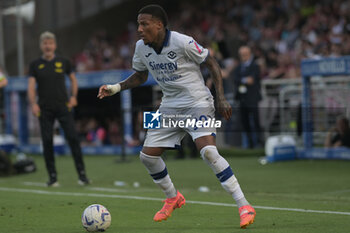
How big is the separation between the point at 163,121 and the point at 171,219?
1122mm

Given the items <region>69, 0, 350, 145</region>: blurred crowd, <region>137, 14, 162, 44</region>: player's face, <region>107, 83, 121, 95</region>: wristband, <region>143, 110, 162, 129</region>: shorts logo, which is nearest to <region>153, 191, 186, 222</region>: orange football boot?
<region>143, 110, 162, 129</region>: shorts logo

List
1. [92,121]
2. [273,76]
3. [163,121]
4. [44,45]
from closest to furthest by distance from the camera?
1. [163,121]
2. [44,45]
3. [273,76]
4. [92,121]

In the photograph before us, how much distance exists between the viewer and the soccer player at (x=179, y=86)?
680 centimetres

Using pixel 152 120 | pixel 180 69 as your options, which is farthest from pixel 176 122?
pixel 180 69

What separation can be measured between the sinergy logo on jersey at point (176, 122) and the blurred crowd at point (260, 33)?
831 centimetres

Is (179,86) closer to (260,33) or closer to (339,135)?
(339,135)

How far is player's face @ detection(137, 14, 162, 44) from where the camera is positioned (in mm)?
6941

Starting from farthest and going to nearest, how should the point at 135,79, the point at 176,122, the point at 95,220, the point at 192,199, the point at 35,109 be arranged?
1. the point at 35,109
2. the point at 192,199
3. the point at 135,79
4. the point at 176,122
5. the point at 95,220

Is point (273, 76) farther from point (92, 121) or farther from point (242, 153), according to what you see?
point (92, 121)

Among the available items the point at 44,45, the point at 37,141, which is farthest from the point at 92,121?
the point at 44,45

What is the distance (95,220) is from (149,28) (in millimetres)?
1979

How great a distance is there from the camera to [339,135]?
47.0 feet

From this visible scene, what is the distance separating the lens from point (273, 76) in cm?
1866

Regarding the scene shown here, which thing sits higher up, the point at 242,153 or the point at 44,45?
the point at 44,45
